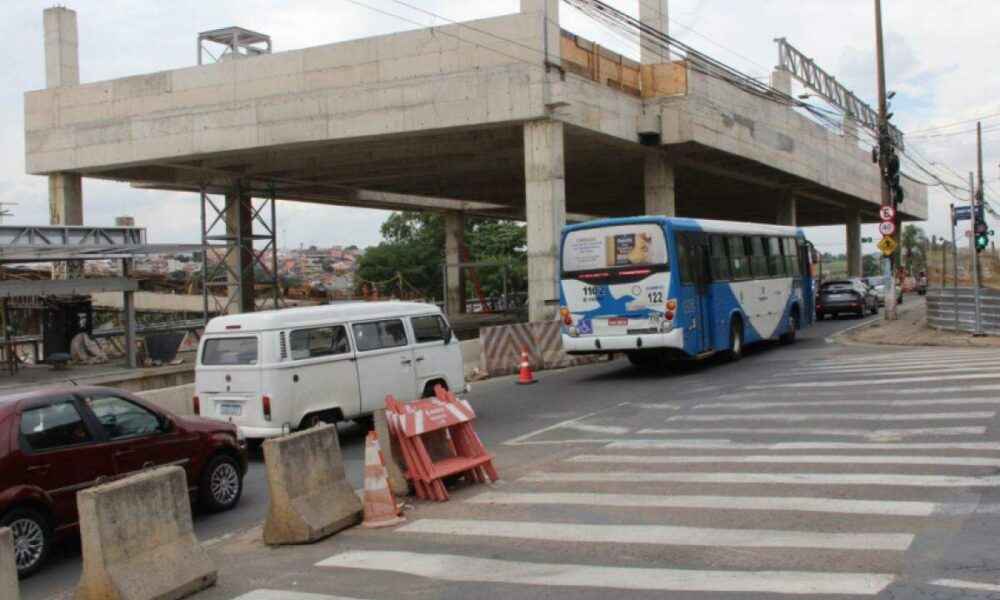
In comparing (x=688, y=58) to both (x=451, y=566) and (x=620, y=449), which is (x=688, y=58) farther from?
(x=451, y=566)

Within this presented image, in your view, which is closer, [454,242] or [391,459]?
[391,459]

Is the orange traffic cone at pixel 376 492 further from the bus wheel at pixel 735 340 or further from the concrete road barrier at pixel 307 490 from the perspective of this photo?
the bus wheel at pixel 735 340

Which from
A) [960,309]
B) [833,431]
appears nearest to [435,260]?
[960,309]

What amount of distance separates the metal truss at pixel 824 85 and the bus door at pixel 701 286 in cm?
1942

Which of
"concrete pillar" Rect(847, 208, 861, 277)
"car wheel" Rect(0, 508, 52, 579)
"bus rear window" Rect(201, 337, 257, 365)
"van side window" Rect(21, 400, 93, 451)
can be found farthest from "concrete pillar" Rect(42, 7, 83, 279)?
"concrete pillar" Rect(847, 208, 861, 277)

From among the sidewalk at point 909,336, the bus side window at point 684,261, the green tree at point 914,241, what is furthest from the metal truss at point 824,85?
the green tree at point 914,241

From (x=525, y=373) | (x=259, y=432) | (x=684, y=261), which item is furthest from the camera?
(x=525, y=373)

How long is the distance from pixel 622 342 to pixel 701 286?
220cm

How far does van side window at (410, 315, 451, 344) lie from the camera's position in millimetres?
14953

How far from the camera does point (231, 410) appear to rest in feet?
42.2

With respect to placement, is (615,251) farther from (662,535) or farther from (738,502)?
(662,535)

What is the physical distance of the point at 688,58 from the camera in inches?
1259

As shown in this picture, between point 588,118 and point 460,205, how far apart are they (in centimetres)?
2862

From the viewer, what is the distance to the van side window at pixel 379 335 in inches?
545
